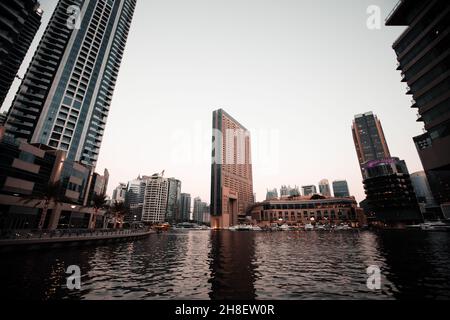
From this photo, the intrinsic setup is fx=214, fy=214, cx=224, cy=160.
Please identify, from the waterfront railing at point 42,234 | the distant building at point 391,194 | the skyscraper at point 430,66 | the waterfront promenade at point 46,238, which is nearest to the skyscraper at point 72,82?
the waterfront railing at point 42,234

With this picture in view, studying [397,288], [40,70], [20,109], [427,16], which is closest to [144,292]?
[397,288]

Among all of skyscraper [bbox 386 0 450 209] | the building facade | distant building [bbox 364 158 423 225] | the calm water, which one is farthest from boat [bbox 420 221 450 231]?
the calm water

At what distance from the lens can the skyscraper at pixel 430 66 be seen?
1522 inches

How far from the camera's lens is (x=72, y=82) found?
100000 millimetres

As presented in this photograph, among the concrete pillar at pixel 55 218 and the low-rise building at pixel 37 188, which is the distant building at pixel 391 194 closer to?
the low-rise building at pixel 37 188

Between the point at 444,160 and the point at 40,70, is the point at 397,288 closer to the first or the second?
the point at 444,160

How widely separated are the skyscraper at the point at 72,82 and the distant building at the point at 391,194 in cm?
16733

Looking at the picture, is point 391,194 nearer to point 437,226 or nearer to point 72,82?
point 437,226

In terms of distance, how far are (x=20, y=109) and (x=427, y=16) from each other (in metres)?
132

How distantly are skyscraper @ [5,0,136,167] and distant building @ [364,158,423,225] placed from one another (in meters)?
167

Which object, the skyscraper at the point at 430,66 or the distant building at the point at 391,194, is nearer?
the skyscraper at the point at 430,66

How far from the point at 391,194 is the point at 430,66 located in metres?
119

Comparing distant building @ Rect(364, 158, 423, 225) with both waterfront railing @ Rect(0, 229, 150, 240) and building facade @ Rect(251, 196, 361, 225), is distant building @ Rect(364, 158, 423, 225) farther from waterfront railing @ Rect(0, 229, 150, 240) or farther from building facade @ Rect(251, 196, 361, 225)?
waterfront railing @ Rect(0, 229, 150, 240)

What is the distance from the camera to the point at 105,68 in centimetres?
11575
